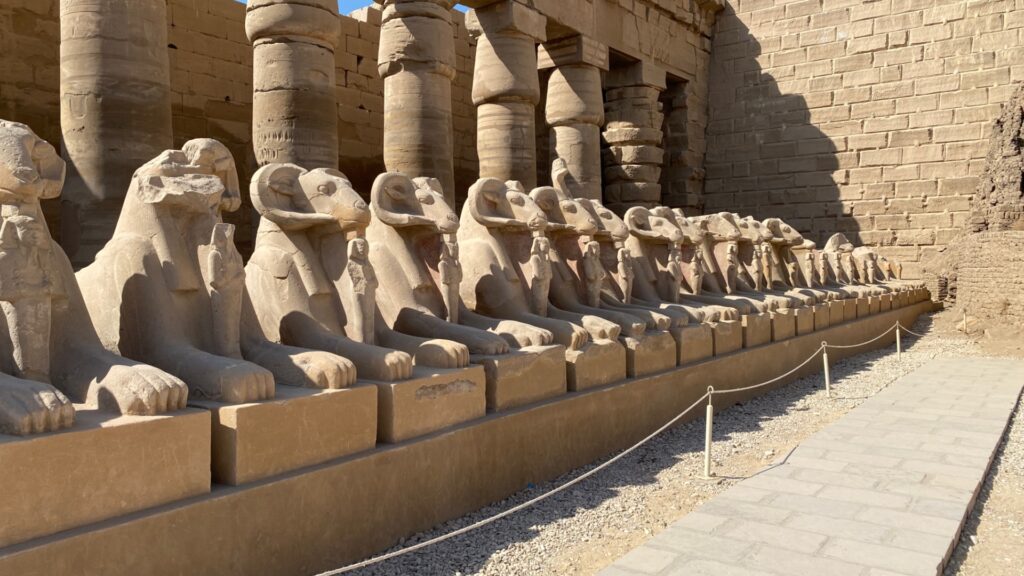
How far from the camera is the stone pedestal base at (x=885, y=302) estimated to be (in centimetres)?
1163

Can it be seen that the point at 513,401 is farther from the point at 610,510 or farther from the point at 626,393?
the point at 626,393

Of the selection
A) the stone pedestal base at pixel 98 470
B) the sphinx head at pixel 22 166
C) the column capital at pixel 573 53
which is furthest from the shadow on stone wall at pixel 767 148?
the sphinx head at pixel 22 166

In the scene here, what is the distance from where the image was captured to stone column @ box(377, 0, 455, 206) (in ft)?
29.0

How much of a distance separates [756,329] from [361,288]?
15.1 feet

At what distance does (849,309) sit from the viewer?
1028cm

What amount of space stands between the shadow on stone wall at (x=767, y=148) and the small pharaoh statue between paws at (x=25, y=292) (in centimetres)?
1524

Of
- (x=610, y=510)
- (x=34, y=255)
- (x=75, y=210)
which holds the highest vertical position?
(x=75, y=210)

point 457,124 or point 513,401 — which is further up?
point 457,124

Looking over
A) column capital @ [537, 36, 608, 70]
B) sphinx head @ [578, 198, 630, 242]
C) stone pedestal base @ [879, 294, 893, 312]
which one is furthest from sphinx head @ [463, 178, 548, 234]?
stone pedestal base @ [879, 294, 893, 312]

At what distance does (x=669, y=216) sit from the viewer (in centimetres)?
764

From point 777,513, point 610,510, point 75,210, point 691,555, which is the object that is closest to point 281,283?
point 610,510

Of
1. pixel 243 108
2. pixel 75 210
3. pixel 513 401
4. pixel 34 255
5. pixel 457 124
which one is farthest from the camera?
pixel 457 124

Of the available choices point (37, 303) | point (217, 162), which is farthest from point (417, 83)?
point (37, 303)

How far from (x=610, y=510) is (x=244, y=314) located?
198 cm
